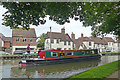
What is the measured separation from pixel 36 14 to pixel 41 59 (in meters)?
12.8

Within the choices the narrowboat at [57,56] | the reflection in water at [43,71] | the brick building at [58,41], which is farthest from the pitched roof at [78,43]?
the reflection in water at [43,71]

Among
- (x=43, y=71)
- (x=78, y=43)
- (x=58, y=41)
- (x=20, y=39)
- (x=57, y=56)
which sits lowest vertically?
(x=43, y=71)

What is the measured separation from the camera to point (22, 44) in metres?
36.2

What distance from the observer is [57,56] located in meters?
20.4

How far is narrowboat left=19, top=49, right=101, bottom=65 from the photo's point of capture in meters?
17.8

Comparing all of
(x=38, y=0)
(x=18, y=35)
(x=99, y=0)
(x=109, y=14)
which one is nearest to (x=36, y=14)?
(x=38, y=0)

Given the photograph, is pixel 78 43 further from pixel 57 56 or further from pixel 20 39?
pixel 57 56

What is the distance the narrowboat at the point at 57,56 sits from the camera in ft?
58.5

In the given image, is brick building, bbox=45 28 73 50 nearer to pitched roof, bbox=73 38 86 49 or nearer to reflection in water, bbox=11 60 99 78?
pitched roof, bbox=73 38 86 49

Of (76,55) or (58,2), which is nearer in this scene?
(58,2)

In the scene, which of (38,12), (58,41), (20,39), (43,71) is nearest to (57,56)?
(43,71)

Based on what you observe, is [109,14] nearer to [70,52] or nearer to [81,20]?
[81,20]

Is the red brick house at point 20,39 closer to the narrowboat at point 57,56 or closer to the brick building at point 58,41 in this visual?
the brick building at point 58,41

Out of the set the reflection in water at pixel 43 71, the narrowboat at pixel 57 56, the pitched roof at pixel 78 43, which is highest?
the pitched roof at pixel 78 43
